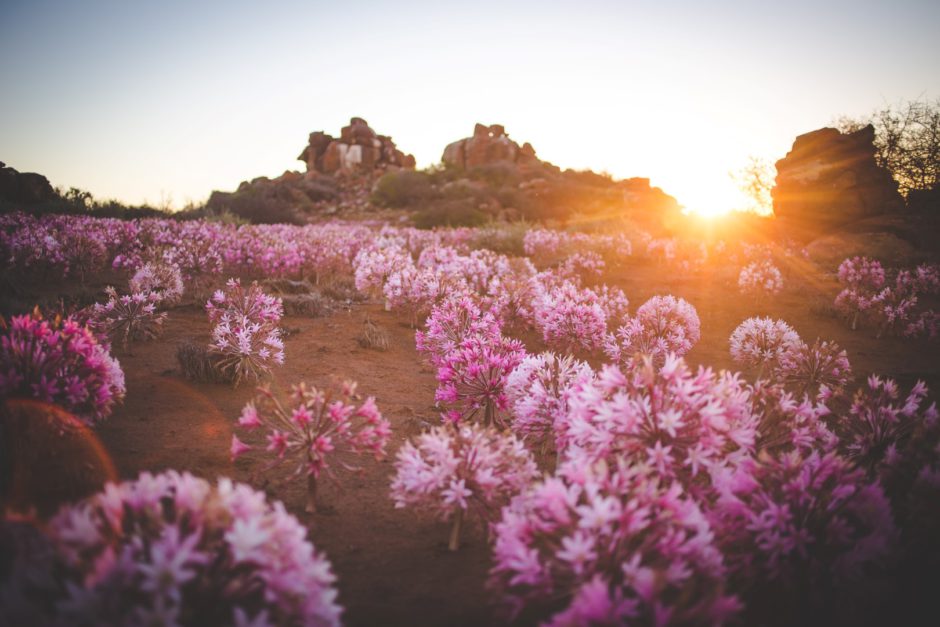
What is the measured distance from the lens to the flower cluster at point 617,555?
153 cm

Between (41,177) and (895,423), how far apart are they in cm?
2050

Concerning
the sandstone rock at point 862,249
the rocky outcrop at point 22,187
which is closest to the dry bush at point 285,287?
the rocky outcrop at point 22,187

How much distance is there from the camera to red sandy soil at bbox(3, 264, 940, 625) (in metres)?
2.25

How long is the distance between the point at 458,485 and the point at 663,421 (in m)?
1.04

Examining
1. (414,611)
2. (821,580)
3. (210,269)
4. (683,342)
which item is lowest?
(414,611)

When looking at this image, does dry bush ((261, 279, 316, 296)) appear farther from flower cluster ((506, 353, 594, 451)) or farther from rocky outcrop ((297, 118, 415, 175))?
rocky outcrop ((297, 118, 415, 175))

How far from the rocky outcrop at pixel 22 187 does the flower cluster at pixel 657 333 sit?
15762 millimetres

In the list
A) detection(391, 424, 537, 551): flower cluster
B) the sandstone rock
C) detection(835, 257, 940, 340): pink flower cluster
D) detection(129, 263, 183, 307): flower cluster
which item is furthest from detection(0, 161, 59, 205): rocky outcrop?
the sandstone rock

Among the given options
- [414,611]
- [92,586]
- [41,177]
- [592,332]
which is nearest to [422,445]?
[414,611]

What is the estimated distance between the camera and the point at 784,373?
15.1ft

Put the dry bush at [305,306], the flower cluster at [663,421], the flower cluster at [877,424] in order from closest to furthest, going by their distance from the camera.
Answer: the flower cluster at [663,421] → the flower cluster at [877,424] → the dry bush at [305,306]

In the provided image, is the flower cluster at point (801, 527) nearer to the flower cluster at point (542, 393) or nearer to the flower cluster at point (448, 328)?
the flower cluster at point (542, 393)

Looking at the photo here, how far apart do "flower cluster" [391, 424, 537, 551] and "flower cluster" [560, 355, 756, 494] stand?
0.36 m

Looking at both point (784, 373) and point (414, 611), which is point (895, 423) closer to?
point (784, 373)
